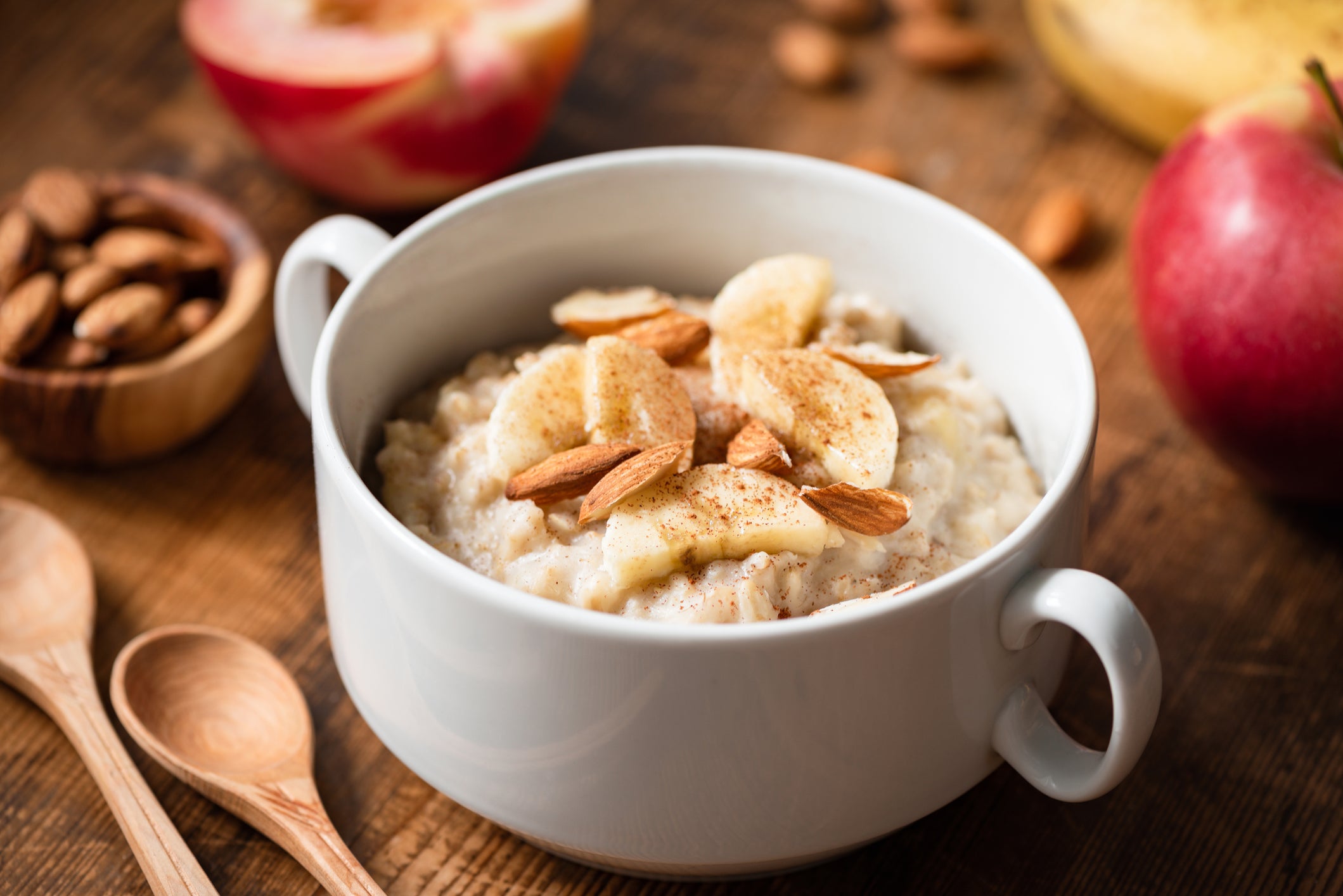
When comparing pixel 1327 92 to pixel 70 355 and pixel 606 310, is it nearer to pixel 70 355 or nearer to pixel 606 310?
pixel 606 310

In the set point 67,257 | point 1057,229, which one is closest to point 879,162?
point 1057,229

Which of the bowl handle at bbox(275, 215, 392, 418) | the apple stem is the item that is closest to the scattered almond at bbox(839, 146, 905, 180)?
the apple stem

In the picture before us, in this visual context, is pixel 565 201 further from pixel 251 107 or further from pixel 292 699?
pixel 251 107

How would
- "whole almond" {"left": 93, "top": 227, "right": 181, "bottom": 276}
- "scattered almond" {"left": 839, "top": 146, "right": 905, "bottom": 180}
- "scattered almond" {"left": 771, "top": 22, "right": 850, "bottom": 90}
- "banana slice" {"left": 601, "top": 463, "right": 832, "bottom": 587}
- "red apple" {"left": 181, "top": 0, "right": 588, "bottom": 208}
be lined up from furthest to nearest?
"scattered almond" {"left": 771, "top": 22, "right": 850, "bottom": 90} < "scattered almond" {"left": 839, "top": 146, "right": 905, "bottom": 180} < "red apple" {"left": 181, "top": 0, "right": 588, "bottom": 208} < "whole almond" {"left": 93, "top": 227, "right": 181, "bottom": 276} < "banana slice" {"left": 601, "top": 463, "right": 832, "bottom": 587}

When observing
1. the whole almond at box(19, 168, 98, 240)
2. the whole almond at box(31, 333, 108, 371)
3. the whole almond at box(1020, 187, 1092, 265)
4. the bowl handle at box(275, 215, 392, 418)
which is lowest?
the whole almond at box(1020, 187, 1092, 265)

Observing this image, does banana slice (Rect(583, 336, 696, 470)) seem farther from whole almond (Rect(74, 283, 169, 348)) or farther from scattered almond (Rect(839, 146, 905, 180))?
scattered almond (Rect(839, 146, 905, 180))

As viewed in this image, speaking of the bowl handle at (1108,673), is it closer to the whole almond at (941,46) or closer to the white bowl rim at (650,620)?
the white bowl rim at (650,620)
